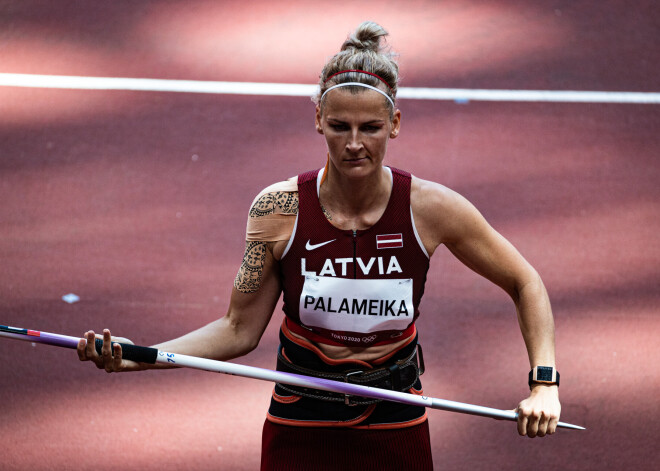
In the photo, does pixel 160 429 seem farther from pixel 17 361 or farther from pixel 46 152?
pixel 46 152

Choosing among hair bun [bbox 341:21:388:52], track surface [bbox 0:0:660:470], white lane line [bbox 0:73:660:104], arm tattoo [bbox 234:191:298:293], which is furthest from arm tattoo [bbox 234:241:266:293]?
white lane line [bbox 0:73:660:104]

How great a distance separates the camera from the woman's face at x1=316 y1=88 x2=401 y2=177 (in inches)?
104

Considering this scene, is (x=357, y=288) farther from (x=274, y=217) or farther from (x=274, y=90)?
(x=274, y=90)

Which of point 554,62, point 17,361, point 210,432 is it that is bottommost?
point 210,432

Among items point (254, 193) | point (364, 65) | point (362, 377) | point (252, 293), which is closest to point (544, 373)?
point (362, 377)

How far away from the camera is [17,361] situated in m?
4.86

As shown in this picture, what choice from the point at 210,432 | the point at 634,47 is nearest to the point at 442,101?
the point at 634,47

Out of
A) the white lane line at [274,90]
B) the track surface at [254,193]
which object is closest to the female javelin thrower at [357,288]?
the track surface at [254,193]

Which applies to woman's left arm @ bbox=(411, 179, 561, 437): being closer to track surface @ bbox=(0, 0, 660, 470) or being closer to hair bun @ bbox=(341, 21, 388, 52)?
hair bun @ bbox=(341, 21, 388, 52)

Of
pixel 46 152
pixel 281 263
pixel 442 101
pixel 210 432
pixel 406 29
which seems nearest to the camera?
pixel 281 263

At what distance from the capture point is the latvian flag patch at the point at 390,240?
9.10 ft

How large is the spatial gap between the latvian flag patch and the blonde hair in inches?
16.2

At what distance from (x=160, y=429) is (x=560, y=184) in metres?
3.08

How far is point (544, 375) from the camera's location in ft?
9.13
